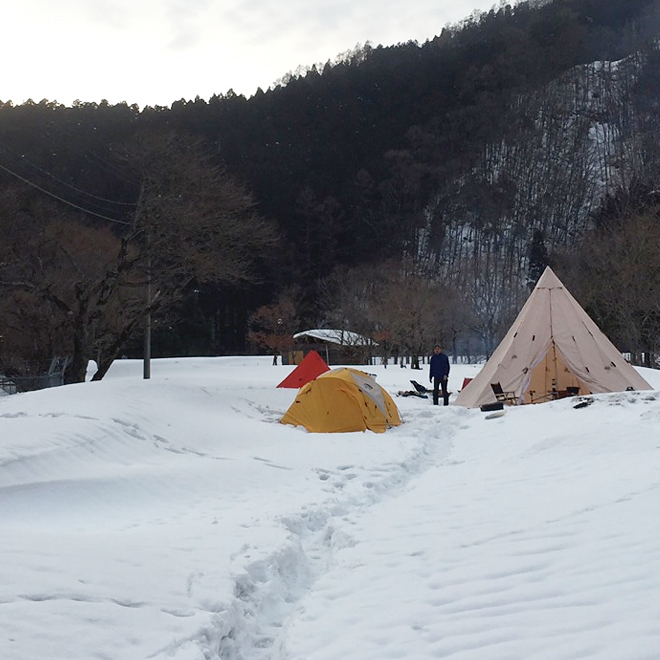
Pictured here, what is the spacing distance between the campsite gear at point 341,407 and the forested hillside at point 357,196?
8999 mm

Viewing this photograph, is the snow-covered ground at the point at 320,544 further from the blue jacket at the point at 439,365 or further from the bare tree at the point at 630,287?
the bare tree at the point at 630,287

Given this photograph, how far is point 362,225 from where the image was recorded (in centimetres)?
7800

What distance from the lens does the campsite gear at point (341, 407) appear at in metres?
13.2

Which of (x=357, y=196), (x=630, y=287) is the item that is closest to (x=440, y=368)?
(x=630, y=287)

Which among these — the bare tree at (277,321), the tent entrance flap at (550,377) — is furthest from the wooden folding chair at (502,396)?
the bare tree at (277,321)

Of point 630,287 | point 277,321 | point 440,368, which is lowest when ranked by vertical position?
point 440,368

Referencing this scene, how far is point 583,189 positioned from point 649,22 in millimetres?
56422

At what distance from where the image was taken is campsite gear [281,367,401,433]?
13172 millimetres

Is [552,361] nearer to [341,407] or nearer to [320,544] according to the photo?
[341,407]

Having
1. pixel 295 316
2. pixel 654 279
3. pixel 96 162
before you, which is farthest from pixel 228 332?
pixel 654 279

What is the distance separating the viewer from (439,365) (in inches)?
700

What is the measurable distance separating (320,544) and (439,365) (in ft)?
39.7

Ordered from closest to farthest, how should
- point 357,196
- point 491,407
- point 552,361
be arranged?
point 491,407 → point 552,361 → point 357,196

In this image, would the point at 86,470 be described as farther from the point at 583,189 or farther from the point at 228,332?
the point at 583,189
